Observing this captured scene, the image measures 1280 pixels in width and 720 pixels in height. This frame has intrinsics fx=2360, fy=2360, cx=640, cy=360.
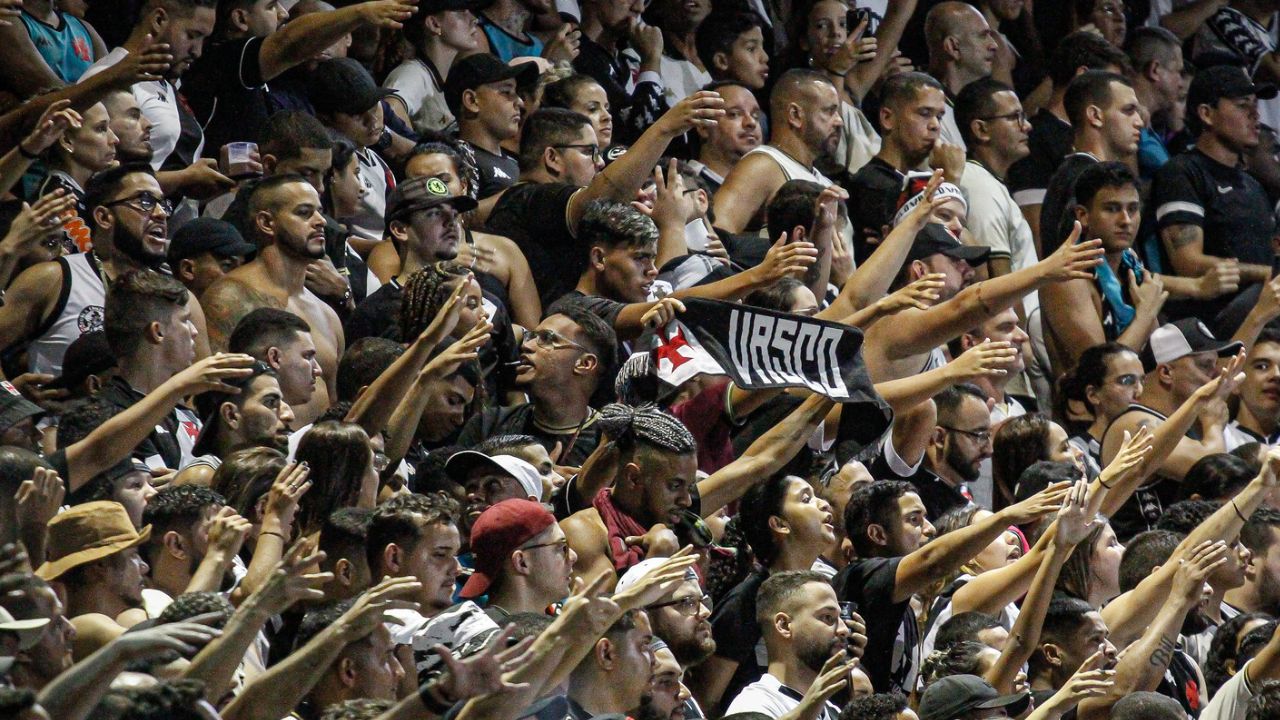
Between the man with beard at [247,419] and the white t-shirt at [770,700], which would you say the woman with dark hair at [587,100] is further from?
the white t-shirt at [770,700]

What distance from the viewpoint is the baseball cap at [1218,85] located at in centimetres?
1141

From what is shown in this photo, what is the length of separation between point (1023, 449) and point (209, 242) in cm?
298

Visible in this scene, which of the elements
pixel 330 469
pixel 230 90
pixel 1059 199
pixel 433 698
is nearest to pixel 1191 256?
pixel 1059 199

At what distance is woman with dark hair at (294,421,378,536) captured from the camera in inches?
245

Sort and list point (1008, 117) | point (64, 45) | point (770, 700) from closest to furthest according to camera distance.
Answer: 1. point (770, 700)
2. point (64, 45)
3. point (1008, 117)

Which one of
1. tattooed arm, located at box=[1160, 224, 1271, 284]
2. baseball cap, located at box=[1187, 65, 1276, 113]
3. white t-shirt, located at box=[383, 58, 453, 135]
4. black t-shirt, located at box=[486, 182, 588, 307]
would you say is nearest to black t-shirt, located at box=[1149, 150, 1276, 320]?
tattooed arm, located at box=[1160, 224, 1271, 284]

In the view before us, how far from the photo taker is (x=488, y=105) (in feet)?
30.3

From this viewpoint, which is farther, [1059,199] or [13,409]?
[1059,199]

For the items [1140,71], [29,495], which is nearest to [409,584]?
[29,495]

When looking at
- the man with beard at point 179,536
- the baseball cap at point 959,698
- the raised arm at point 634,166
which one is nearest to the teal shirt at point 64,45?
the raised arm at point 634,166

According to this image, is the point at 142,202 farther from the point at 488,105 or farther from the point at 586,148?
the point at 488,105

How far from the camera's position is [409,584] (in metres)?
5.04

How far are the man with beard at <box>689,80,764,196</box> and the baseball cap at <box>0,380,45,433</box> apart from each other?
411 centimetres

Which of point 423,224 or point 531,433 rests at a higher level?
point 423,224
